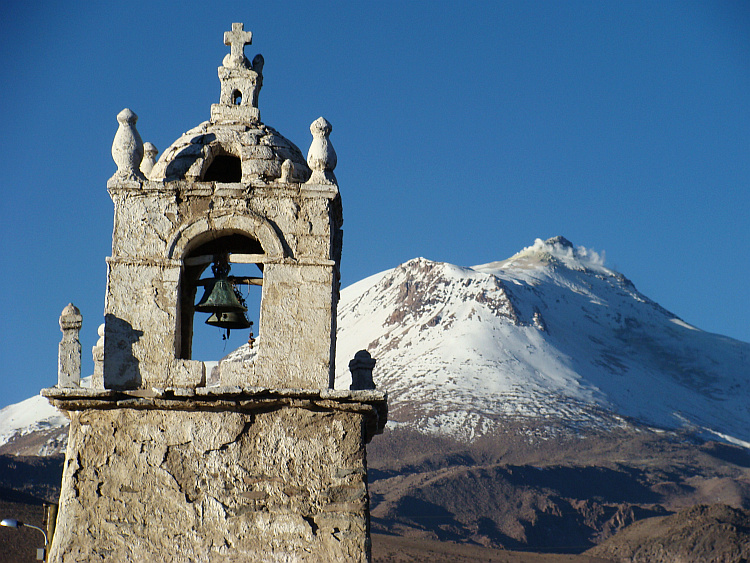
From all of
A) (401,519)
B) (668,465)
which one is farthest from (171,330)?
(668,465)

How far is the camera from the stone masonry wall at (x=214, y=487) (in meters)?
9.40

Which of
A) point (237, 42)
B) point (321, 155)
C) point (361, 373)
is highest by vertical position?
point (237, 42)


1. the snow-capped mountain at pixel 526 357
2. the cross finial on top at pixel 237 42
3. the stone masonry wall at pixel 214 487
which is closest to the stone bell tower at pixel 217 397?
the stone masonry wall at pixel 214 487

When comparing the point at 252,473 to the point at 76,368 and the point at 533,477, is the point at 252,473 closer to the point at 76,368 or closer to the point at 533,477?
the point at 76,368

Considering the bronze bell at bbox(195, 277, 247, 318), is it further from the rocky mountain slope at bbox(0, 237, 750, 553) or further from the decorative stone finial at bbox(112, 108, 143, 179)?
the rocky mountain slope at bbox(0, 237, 750, 553)

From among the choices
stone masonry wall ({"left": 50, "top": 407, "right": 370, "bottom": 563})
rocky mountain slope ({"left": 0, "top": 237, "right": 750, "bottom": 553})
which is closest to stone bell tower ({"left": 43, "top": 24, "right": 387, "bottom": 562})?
stone masonry wall ({"left": 50, "top": 407, "right": 370, "bottom": 563})

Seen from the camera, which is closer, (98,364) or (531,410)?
(98,364)

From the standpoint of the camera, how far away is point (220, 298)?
36.9ft

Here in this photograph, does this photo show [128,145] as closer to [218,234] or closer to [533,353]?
[218,234]

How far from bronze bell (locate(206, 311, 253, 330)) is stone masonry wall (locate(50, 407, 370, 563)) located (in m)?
2.00

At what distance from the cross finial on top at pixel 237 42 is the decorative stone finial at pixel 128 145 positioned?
1.46 metres

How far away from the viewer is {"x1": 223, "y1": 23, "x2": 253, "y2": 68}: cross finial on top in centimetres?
1162

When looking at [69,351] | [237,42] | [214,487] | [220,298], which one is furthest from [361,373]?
[237,42]

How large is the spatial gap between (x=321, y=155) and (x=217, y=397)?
108 inches
